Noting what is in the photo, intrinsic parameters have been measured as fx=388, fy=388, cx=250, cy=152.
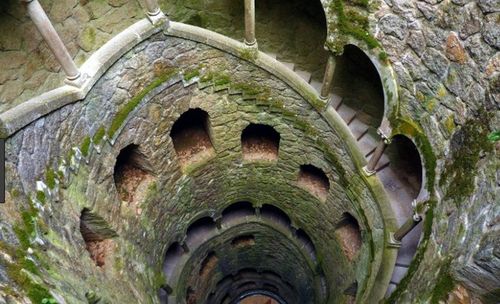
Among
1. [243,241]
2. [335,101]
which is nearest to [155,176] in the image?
[335,101]

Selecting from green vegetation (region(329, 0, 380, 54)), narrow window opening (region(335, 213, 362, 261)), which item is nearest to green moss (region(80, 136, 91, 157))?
green vegetation (region(329, 0, 380, 54))

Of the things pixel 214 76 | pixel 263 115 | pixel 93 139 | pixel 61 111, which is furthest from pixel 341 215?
pixel 61 111

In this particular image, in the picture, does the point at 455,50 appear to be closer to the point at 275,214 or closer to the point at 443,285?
the point at 443,285

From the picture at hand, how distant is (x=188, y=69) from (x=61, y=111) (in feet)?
11.3

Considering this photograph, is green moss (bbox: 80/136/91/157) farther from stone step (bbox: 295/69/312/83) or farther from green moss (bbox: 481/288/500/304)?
green moss (bbox: 481/288/500/304)

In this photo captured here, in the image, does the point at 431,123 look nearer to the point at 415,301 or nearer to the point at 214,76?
the point at 415,301

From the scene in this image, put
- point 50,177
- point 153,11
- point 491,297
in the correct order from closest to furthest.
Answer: point 491,297, point 50,177, point 153,11

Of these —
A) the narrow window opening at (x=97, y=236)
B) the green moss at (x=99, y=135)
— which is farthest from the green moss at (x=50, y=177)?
the narrow window opening at (x=97, y=236)

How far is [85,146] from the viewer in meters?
7.50

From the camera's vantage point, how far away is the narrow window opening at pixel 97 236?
802cm

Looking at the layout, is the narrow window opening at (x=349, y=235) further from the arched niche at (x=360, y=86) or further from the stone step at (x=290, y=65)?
the stone step at (x=290, y=65)

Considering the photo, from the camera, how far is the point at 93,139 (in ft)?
25.2

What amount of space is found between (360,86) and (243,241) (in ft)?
27.8

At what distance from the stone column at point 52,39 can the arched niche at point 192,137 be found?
4502mm
